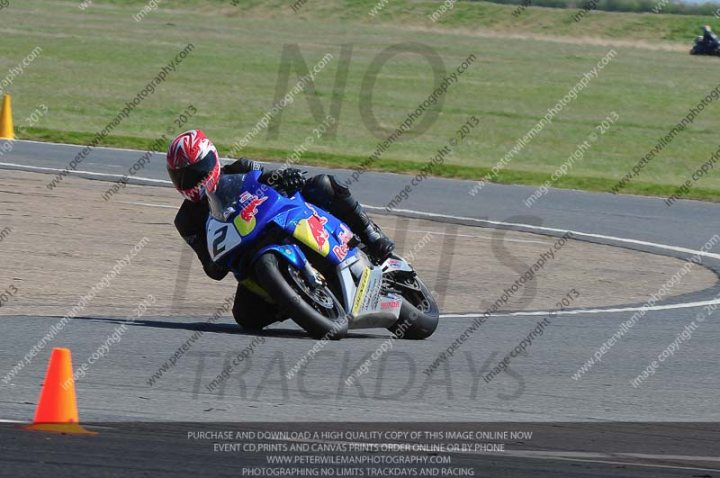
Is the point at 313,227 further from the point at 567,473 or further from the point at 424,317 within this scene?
the point at 567,473

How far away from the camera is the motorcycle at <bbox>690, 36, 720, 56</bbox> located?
2140 inches

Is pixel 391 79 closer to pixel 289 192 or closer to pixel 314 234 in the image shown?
pixel 289 192

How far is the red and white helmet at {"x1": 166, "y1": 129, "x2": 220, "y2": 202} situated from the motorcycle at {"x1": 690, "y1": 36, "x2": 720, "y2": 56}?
47.2 metres

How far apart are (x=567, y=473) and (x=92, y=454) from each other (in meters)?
2.15

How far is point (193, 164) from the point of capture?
10.1m

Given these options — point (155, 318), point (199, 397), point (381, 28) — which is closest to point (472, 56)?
point (381, 28)

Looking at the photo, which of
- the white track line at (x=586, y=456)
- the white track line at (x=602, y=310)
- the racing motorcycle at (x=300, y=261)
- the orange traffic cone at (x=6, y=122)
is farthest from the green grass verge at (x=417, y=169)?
the white track line at (x=586, y=456)

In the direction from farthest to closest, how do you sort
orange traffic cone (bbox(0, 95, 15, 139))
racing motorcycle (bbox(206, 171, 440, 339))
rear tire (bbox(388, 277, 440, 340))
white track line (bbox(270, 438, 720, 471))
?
1. orange traffic cone (bbox(0, 95, 15, 139))
2. rear tire (bbox(388, 277, 440, 340))
3. racing motorcycle (bbox(206, 171, 440, 339))
4. white track line (bbox(270, 438, 720, 471))

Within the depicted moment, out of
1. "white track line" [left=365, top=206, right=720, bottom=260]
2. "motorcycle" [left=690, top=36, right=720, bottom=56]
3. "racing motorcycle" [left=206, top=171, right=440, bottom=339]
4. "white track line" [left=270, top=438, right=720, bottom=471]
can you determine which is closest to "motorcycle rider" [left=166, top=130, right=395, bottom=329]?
"racing motorcycle" [left=206, top=171, right=440, bottom=339]

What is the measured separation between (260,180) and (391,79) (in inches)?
1268

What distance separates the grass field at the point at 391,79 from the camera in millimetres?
29266

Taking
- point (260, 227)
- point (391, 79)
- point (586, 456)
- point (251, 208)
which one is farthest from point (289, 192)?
point (391, 79)

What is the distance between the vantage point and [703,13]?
69.1 meters

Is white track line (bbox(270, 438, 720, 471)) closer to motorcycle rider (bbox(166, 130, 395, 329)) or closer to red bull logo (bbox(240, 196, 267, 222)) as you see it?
red bull logo (bbox(240, 196, 267, 222))
